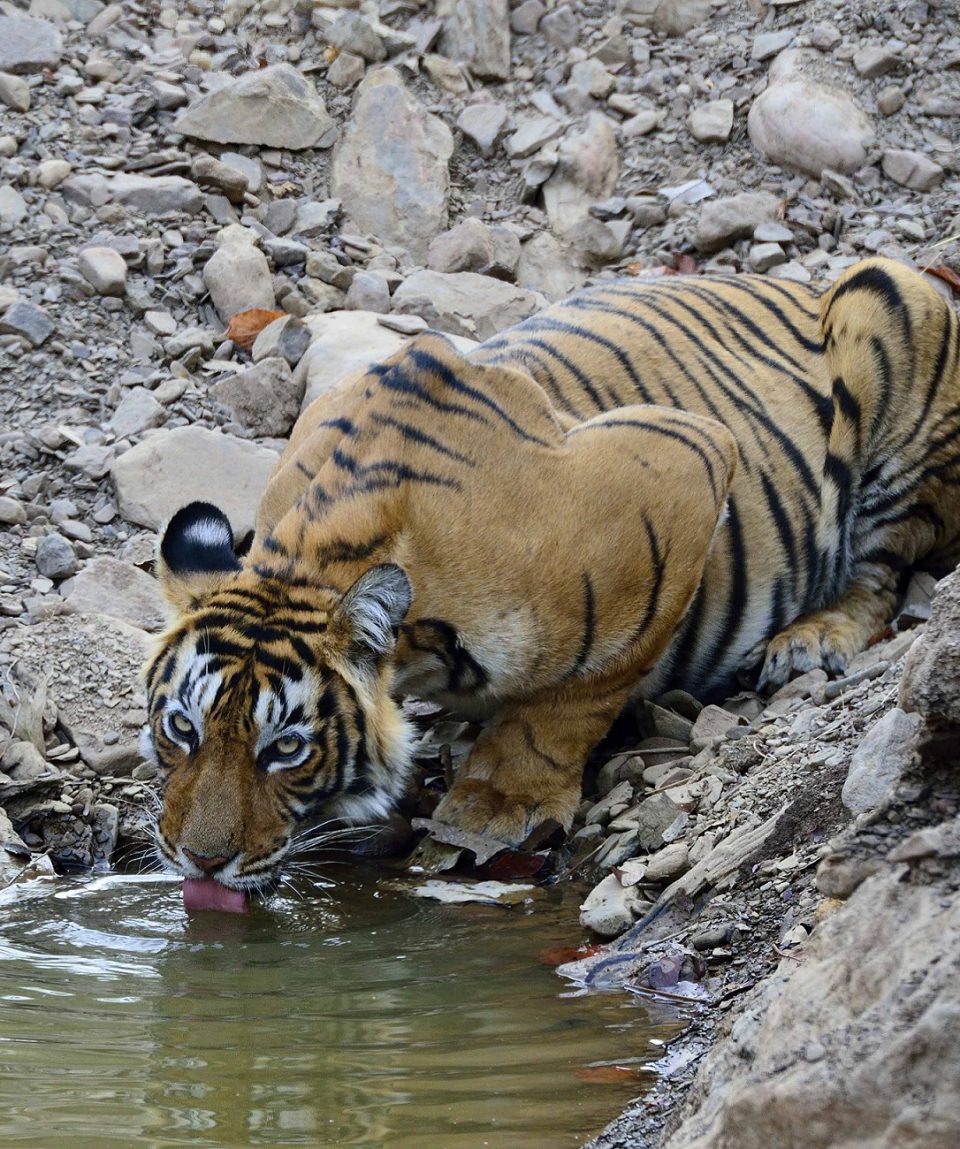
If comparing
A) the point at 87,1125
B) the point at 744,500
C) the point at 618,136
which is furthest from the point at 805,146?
the point at 87,1125

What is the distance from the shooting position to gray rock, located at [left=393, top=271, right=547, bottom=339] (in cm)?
757

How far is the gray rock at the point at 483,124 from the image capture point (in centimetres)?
912

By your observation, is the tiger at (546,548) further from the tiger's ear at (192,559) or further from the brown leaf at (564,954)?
the brown leaf at (564,954)

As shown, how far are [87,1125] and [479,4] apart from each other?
7880 mm

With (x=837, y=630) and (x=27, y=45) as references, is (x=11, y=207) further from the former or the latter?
(x=837, y=630)

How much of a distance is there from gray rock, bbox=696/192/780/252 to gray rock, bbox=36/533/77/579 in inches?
147

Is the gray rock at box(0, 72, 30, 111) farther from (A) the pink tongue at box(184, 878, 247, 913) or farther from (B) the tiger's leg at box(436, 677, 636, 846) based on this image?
(A) the pink tongue at box(184, 878, 247, 913)

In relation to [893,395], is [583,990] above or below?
below

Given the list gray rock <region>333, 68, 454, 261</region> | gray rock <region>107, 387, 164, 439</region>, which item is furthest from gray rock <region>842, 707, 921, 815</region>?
gray rock <region>333, 68, 454, 261</region>

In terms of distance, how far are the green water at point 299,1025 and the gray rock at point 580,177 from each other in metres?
5.15

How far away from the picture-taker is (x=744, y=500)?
18.0ft

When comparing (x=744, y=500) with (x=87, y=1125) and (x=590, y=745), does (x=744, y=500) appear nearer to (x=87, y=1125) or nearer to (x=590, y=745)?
(x=590, y=745)

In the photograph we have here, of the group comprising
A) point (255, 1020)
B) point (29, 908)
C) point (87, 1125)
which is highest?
point (87, 1125)

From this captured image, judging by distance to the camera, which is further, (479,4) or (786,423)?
(479,4)
